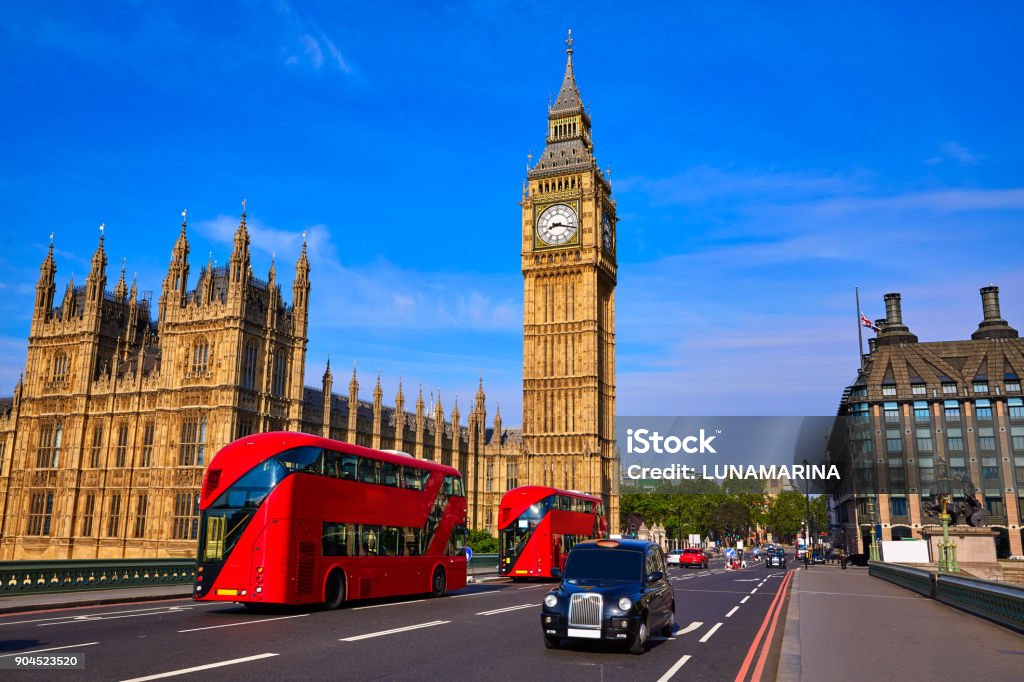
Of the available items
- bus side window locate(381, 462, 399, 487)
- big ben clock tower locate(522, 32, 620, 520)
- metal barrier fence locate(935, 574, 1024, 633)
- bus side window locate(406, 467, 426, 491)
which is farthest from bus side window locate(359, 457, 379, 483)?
big ben clock tower locate(522, 32, 620, 520)

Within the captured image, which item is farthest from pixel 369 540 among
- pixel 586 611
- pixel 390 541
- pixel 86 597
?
pixel 586 611

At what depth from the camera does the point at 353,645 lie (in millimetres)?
14047

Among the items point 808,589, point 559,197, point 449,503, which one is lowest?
point 808,589

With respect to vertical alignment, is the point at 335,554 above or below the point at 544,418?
below

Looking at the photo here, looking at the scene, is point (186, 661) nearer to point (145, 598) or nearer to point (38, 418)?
point (145, 598)

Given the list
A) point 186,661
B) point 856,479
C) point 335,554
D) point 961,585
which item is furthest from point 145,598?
point 856,479

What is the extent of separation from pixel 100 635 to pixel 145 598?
9.65m

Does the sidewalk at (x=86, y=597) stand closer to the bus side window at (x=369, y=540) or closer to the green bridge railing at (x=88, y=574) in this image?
the green bridge railing at (x=88, y=574)

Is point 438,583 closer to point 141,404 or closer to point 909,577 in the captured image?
point 909,577

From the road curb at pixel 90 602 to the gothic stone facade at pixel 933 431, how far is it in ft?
287

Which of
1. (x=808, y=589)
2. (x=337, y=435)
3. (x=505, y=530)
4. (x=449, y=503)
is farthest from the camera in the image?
(x=337, y=435)

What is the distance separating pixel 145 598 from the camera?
23531 millimetres

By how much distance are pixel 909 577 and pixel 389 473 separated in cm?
2297

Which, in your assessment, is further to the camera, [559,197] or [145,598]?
[559,197]
